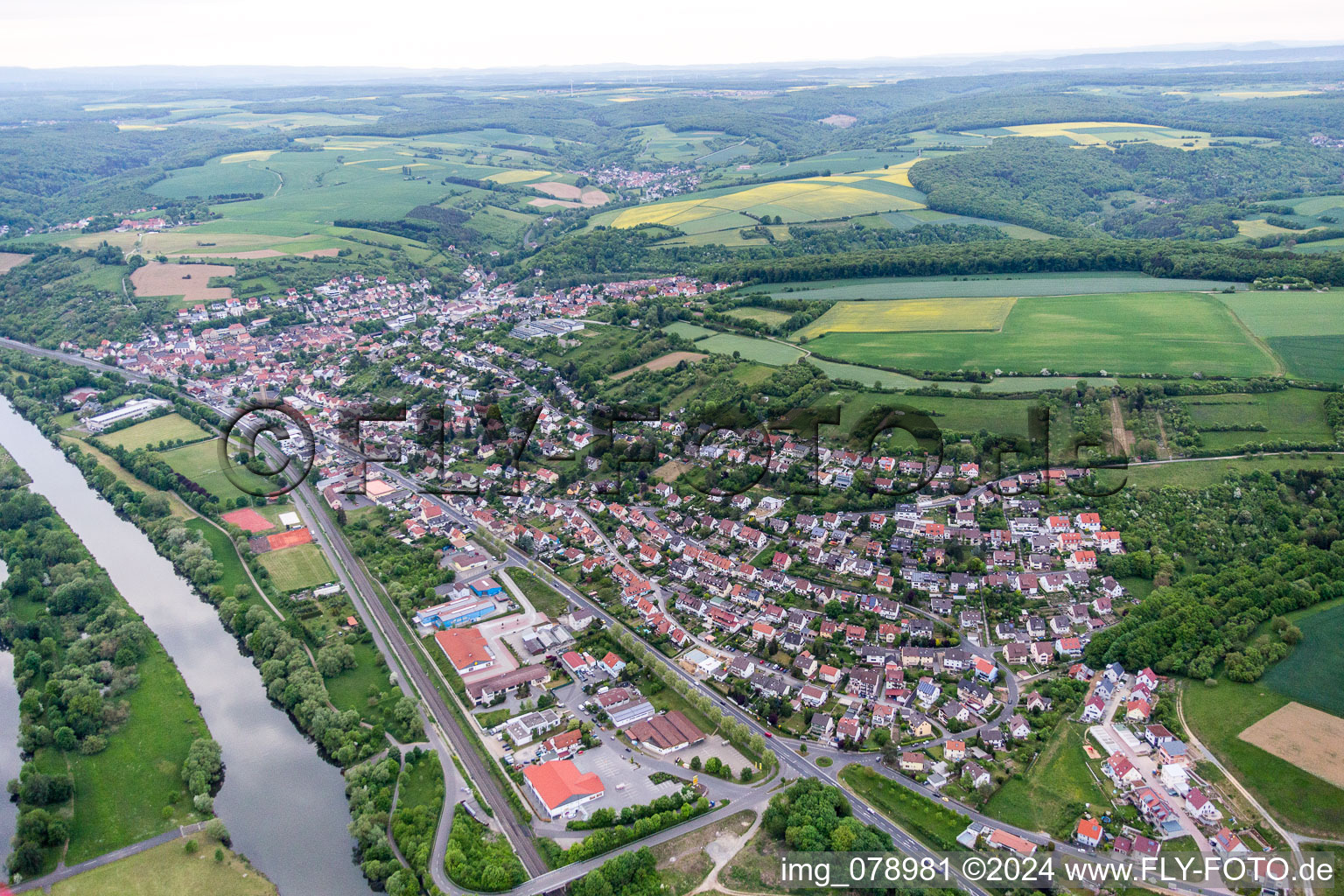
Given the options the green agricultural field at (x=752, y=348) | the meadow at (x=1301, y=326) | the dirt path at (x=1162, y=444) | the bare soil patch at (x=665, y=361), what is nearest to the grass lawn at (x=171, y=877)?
the bare soil patch at (x=665, y=361)

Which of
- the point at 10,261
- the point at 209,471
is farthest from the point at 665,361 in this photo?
the point at 10,261

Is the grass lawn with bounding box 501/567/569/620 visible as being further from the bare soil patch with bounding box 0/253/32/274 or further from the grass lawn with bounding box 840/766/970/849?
the bare soil patch with bounding box 0/253/32/274

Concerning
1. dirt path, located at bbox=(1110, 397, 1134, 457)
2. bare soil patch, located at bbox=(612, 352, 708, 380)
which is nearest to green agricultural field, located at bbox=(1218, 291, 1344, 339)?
dirt path, located at bbox=(1110, 397, 1134, 457)

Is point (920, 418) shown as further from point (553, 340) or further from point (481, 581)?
point (553, 340)

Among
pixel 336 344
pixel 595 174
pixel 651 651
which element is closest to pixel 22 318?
pixel 336 344

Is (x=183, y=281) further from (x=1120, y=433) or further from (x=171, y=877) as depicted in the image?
(x=1120, y=433)

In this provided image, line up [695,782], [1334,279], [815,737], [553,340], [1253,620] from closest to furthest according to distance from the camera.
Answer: [695,782]
[815,737]
[1253,620]
[1334,279]
[553,340]
